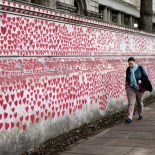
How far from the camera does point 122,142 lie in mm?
6957

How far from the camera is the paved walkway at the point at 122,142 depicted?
6281 mm

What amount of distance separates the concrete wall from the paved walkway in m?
0.71

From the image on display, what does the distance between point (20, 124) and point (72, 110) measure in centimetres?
199

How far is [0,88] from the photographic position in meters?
5.75

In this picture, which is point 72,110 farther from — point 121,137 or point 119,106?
point 119,106

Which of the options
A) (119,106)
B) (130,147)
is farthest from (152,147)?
(119,106)

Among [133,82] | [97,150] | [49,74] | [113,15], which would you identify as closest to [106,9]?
[113,15]

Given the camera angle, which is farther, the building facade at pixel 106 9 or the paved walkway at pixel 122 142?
the building facade at pixel 106 9

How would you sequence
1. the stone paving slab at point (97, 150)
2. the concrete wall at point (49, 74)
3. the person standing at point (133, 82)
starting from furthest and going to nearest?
the person standing at point (133, 82)
the stone paving slab at point (97, 150)
the concrete wall at point (49, 74)

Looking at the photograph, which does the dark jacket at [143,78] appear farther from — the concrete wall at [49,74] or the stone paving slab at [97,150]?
the stone paving slab at [97,150]

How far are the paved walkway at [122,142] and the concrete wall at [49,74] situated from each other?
27.8 inches

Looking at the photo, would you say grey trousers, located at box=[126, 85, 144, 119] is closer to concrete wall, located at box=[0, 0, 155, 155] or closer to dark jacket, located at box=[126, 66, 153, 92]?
dark jacket, located at box=[126, 66, 153, 92]

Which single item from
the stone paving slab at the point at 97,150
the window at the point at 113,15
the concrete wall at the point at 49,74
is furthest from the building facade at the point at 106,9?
the stone paving slab at the point at 97,150

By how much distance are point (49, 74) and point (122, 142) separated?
74.9 inches
